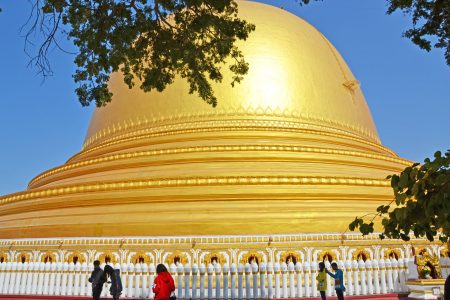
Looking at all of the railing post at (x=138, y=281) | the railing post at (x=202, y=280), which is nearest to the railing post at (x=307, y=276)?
the railing post at (x=202, y=280)

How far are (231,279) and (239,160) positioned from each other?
4.14 meters

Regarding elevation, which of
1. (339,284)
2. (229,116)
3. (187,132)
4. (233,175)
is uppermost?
(229,116)

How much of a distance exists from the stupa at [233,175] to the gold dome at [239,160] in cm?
3

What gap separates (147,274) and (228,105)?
6.28 m

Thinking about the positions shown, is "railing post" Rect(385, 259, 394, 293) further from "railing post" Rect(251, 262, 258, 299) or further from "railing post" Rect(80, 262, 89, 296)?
"railing post" Rect(80, 262, 89, 296)

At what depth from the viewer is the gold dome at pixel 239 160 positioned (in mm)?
8609

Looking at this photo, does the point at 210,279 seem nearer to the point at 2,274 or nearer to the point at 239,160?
the point at 2,274

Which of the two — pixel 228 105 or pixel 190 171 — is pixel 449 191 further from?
pixel 228 105

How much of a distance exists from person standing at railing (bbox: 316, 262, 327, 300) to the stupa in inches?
40.4

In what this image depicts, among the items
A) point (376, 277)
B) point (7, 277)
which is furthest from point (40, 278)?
point (376, 277)

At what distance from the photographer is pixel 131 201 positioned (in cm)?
921

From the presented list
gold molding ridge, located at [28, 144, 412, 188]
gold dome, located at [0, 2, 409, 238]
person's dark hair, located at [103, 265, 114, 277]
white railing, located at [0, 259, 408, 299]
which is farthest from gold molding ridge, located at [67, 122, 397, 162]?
person's dark hair, located at [103, 265, 114, 277]

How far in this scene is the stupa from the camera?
779 cm

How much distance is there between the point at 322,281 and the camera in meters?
6.49
